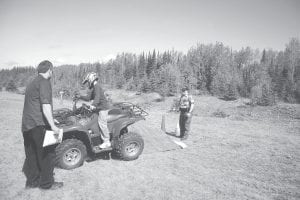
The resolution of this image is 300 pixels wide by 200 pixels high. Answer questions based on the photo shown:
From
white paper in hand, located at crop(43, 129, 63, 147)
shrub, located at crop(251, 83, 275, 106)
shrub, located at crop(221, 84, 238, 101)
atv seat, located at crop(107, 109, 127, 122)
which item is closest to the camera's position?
white paper in hand, located at crop(43, 129, 63, 147)

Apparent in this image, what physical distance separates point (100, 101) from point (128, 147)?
1471 millimetres

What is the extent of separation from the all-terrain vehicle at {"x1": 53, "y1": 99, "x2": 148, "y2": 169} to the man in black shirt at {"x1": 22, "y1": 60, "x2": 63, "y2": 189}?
29.7 inches

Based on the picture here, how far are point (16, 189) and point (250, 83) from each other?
46.8 metres

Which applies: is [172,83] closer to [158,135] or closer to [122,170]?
[158,135]

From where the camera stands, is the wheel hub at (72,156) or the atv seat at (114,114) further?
the atv seat at (114,114)

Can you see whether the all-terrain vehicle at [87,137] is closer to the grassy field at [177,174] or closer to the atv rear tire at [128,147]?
the atv rear tire at [128,147]

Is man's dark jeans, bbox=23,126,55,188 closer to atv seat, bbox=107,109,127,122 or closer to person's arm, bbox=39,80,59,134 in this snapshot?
person's arm, bbox=39,80,59,134

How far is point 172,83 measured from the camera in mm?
44812

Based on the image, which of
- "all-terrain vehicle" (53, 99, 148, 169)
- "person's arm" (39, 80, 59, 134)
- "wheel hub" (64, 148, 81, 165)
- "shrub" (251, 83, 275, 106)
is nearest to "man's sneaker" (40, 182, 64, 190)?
"all-terrain vehicle" (53, 99, 148, 169)

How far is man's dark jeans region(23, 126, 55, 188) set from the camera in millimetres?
4086

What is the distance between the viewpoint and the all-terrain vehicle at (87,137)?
5.21 meters

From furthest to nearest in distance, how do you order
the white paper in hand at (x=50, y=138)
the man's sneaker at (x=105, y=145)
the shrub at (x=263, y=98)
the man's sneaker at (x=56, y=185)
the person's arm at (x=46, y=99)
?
the shrub at (x=263, y=98) < the man's sneaker at (x=105, y=145) < the man's sneaker at (x=56, y=185) < the white paper in hand at (x=50, y=138) < the person's arm at (x=46, y=99)

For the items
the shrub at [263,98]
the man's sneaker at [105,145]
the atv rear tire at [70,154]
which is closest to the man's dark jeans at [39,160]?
the atv rear tire at [70,154]

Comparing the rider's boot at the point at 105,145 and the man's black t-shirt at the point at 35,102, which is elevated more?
the man's black t-shirt at the point at 35,102
